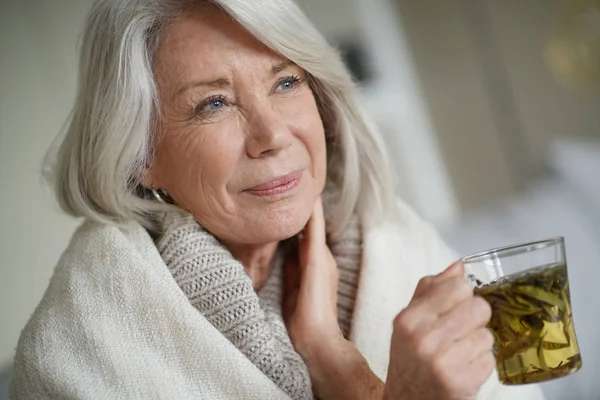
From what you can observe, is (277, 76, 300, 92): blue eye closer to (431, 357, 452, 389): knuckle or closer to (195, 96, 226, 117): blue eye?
(195, 96, 226, 117): blue eye

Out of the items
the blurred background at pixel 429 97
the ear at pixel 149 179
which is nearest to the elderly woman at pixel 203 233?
the ear at pixel 149 179

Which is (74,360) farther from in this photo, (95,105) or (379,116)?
(379,116)

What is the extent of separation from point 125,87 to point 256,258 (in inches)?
17.9

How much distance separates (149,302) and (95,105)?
42 centimetres

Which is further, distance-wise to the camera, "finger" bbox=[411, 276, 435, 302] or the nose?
the nose

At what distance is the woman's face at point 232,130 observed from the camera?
127 centimetres

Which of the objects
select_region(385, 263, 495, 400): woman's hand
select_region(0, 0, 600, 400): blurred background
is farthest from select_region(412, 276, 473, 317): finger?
select_region(0, 0, 600, 400): blurred background

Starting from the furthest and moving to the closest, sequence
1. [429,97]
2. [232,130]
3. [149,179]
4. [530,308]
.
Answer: [429,97], [149,179], [232,130], [530,308]

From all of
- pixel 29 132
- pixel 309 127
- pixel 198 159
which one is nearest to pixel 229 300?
pixel 198 159

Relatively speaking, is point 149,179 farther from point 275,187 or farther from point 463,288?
point 463,288

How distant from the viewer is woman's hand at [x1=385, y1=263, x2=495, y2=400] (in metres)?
0.90

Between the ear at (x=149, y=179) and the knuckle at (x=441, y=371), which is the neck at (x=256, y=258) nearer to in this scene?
the ear at (x=149, y=179)

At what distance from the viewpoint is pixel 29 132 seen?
3.14 meters

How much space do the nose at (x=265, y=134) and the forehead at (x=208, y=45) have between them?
10 centimetres
